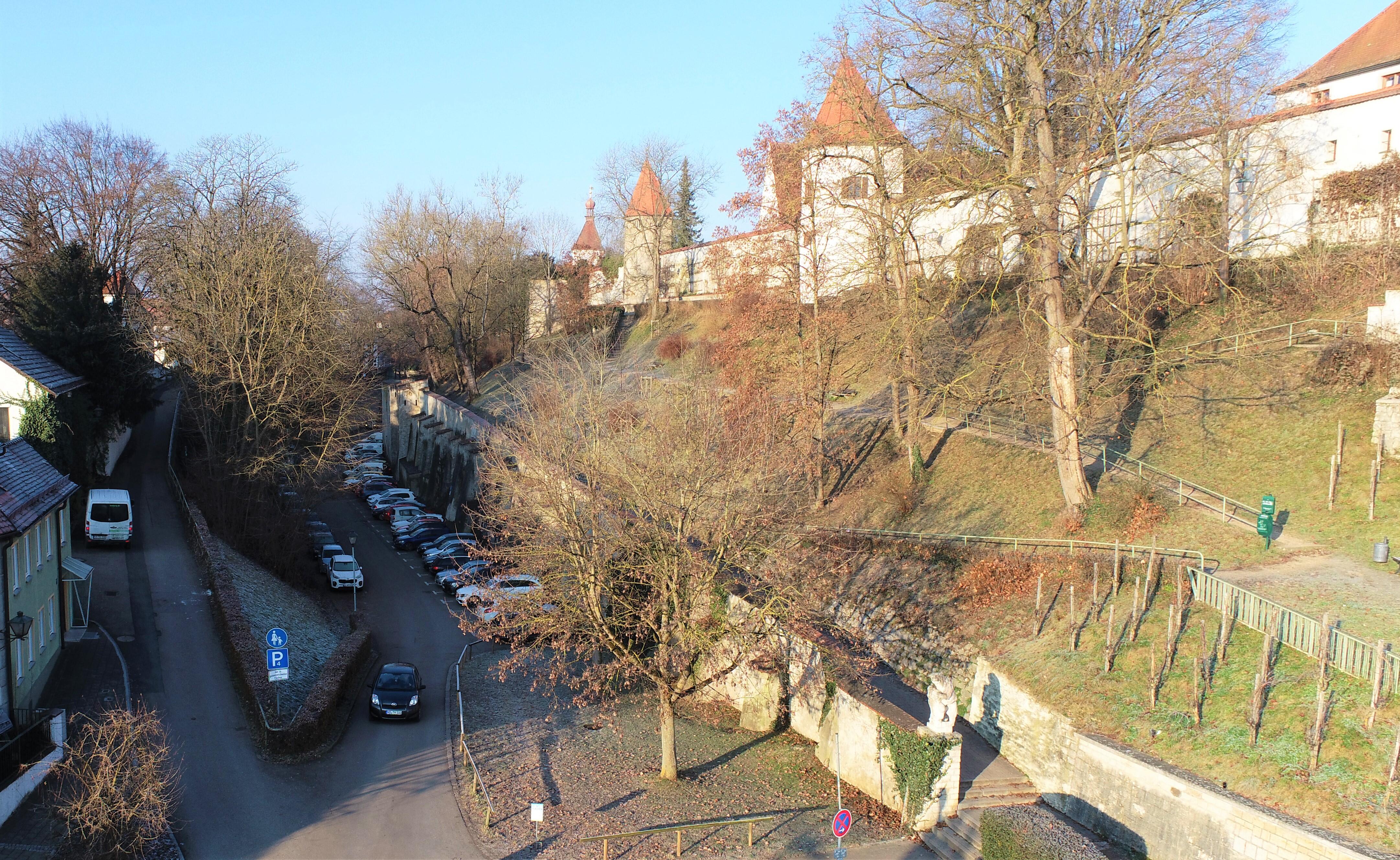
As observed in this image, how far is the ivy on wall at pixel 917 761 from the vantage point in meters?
15.3

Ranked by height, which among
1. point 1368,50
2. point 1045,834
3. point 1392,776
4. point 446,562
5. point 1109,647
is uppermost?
point 1368,50

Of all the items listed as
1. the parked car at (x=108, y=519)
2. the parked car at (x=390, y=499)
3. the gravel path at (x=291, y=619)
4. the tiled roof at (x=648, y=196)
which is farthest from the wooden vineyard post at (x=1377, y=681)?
the tiled roof at (x=648, y=196)

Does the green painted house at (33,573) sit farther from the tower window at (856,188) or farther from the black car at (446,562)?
the tower window at (856,188)

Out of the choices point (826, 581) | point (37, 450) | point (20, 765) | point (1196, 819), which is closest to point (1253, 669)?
point (1196, 819)

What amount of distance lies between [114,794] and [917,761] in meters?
11.7

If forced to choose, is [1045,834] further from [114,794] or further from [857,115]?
[857,115]

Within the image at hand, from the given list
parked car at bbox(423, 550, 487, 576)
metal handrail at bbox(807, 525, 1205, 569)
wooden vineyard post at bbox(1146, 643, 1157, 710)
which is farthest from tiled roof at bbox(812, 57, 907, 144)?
parked car at bbox(423, 550, 487, 576)

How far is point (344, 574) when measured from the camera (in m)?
31.7

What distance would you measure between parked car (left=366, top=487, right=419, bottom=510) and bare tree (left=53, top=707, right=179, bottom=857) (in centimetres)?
3196

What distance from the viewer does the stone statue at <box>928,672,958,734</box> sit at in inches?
610

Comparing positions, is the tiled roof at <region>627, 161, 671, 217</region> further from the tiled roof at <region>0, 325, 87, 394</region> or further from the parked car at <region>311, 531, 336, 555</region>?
the tiled roof at <region>0, 325, 87, 394</region>

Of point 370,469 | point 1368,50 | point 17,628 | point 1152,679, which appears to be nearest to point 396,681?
point 17,628

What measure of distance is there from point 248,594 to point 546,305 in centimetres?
4376

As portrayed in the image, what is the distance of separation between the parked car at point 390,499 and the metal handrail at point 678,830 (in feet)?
105
